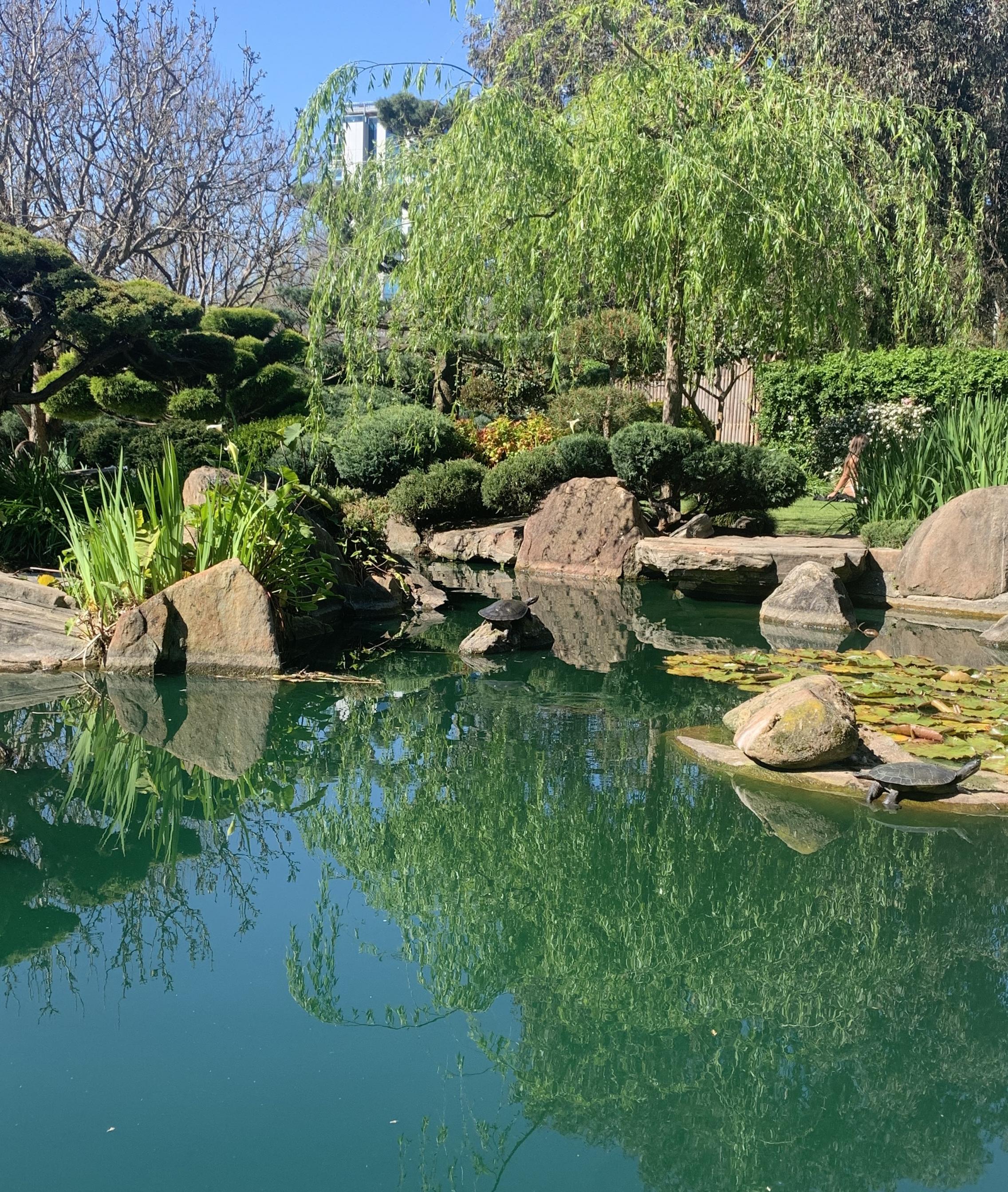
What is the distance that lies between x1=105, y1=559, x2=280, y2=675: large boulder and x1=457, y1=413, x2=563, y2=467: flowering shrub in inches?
283

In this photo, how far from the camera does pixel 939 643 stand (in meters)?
7.95

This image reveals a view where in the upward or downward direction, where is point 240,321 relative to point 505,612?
upward

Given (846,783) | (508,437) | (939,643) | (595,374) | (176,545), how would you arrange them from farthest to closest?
(595,374)
(508,437)
(939,643)
(176,545)
(846,783)

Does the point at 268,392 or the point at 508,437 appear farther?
the point at 268,392

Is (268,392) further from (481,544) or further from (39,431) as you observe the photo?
(481,544)

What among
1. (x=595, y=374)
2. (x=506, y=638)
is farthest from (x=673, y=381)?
(x=506, y=638)

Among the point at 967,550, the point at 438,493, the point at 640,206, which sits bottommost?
the point at 967,550

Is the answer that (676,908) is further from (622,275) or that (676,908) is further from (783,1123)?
(622,275)

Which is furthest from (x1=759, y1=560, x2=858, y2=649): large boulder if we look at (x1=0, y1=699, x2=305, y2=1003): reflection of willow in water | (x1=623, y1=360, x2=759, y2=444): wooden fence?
(x1=623, y1=360, x2=759, y2=444): wooden fence

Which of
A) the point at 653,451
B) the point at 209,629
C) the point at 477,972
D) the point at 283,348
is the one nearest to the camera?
the point at 477,972

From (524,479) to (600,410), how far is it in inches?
63.4

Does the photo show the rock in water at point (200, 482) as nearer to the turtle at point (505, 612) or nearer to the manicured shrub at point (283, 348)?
the turtle at point (505, 612)

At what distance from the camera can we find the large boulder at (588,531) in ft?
36.3

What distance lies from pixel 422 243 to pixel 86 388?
12.6 ft
